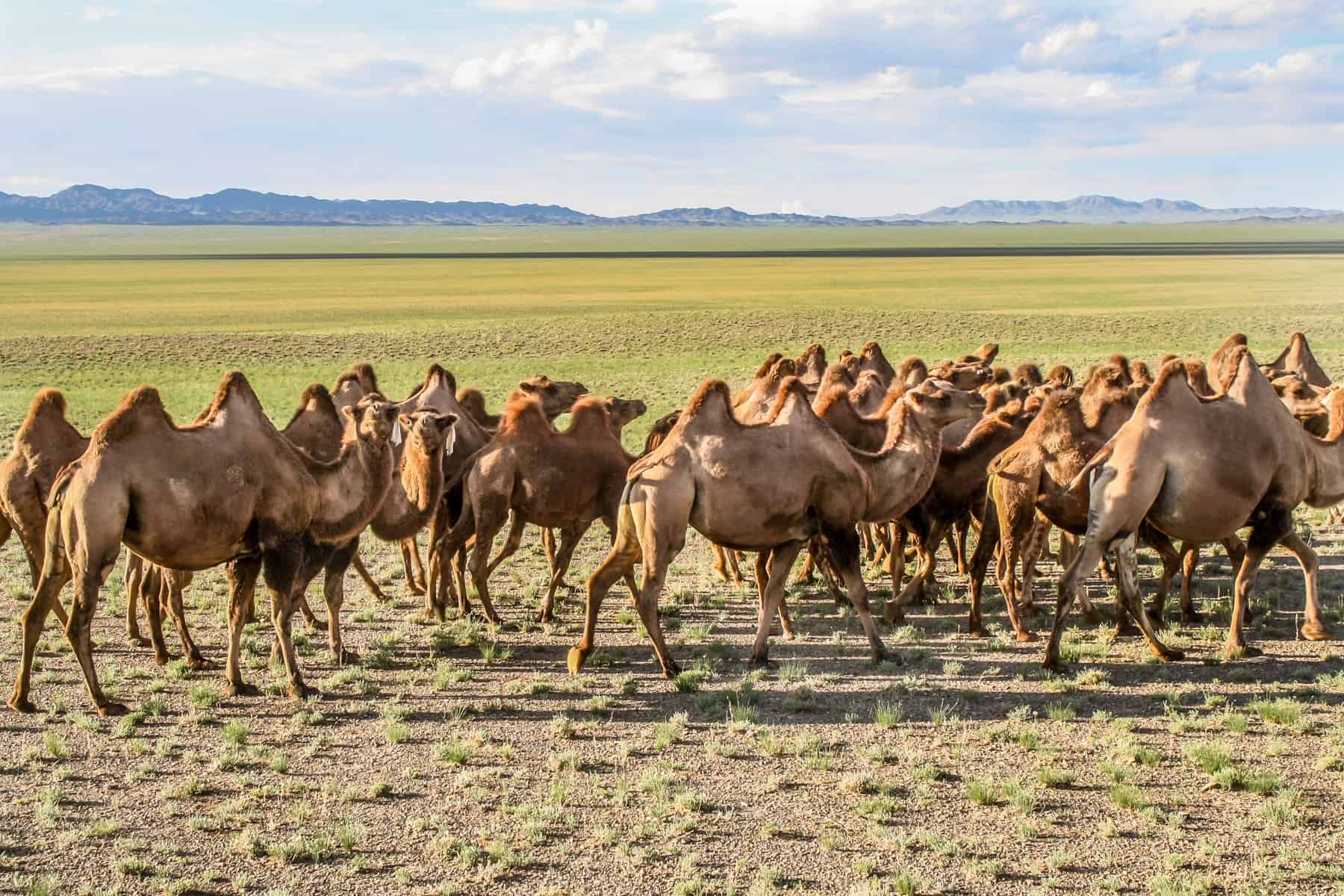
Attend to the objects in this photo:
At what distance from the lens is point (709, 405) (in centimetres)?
1023

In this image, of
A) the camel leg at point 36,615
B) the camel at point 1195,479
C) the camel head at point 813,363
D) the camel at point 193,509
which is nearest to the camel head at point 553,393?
the camel head at point 813,363

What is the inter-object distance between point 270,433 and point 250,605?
171 centimetres

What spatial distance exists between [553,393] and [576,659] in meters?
5.86

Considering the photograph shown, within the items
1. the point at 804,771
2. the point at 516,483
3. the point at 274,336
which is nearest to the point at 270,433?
the point at 516,483

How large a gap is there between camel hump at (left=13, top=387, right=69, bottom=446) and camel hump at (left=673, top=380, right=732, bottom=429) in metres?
4.90

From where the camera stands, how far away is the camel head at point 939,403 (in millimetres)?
11031

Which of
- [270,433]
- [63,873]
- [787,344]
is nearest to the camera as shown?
[63,873]

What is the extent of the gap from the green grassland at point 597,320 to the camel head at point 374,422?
19.3m

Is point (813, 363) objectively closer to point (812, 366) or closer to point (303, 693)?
point (812, 366)

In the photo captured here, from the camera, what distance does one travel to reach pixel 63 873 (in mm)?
6805

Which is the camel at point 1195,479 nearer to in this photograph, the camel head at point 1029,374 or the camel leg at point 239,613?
the camel head at point 1029,374

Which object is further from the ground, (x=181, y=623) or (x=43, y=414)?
(x=43, y=414)

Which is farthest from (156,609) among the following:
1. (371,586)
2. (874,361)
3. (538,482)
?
(874,361)

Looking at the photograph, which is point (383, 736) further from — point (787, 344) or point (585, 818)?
point (787, 344)
